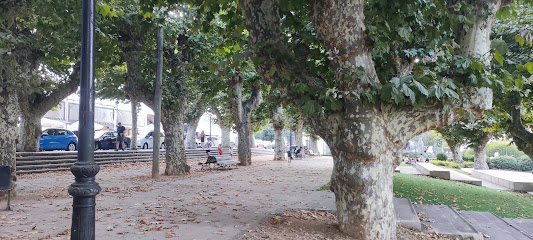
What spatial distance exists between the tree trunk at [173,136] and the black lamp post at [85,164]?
9930 millimetres

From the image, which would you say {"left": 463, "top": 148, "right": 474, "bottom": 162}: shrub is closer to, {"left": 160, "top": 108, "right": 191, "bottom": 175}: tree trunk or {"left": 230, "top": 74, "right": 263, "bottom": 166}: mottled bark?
{"left": 230, "top": 74, "right": 263, "bottom": 166}: mottled bark

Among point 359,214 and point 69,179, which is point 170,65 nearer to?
point 69,179

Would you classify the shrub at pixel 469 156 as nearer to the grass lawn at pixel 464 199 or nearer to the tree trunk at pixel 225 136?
the tree trunk at pixel 225 136

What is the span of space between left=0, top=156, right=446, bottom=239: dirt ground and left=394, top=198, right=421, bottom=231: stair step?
0.21 meters

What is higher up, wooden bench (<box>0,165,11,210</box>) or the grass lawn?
wooden bench (<box>0,165,11,210</box>)

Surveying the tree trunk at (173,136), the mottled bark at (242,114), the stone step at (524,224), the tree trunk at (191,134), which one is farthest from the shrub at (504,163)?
the tree trunk at (173,136)

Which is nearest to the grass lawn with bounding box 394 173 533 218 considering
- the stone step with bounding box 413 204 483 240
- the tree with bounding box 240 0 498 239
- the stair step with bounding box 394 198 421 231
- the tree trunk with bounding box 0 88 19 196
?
the stone step with bounding box 413 204 483 240

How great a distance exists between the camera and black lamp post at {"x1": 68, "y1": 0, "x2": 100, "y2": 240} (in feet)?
11.2

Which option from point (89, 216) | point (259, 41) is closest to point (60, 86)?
point (259, 41)

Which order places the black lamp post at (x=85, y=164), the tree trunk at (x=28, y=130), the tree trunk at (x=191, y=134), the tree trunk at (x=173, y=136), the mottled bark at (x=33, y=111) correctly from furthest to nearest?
the tree trunk at (x=191, y=134), the tree trunk at (x=28, y=130), the mottled bark at (x=33, y=111), the tree trunk at (x=173, y=136), the black lamp post at (x=85, y=164)

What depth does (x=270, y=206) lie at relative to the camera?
25.0 ft

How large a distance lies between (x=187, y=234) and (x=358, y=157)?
8.49 ft

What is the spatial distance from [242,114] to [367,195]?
14.5 metres

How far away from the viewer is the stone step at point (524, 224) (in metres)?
7.15
